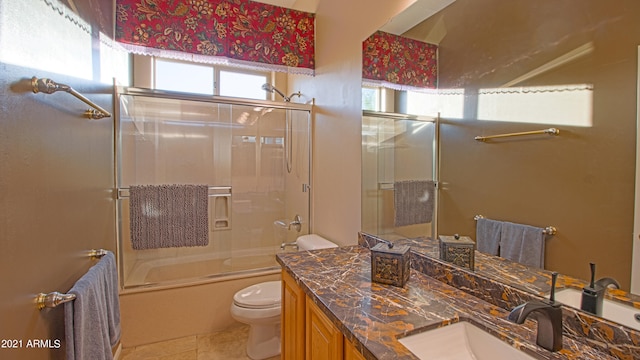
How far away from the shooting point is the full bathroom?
0.84 meters

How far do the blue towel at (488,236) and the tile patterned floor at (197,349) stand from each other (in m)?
1.69

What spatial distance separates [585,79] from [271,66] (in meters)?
2.37

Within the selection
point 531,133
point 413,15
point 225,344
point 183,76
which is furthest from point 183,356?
point 183,76

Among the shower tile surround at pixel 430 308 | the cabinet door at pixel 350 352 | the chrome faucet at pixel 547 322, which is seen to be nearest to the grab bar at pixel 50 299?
the shower tile surround at pixel 430 308

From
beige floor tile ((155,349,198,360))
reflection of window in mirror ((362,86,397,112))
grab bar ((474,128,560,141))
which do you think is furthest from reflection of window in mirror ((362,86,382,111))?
beige floor tile ((155,349,198,360))

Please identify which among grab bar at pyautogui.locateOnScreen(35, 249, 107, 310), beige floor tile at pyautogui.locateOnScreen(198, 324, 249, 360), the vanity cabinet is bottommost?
beige floor tile at pyautogui.locateOnScreen(198, 324, 249, 360)

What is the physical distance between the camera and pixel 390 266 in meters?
1.25

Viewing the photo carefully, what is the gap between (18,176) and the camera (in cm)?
90

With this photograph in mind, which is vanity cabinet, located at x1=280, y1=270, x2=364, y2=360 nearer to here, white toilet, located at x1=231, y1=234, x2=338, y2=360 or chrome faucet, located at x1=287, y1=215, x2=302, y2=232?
white toilet, located at x1=231, y1=234, x2=338, y2=360

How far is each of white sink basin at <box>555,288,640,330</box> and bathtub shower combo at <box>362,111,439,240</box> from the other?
0.60 meters

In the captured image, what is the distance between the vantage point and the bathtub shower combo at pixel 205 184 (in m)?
2.32

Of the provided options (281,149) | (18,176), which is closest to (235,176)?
(281,149)

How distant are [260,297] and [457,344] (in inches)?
60.2

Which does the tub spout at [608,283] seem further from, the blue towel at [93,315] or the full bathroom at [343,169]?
the blue towel at [93,315]
